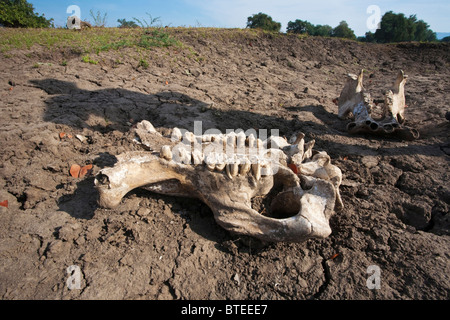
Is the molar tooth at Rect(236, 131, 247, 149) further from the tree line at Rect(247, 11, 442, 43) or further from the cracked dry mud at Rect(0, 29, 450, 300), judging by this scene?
the tree line at Rect(247, 11, 442, 43)

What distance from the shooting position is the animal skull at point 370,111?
12.9ft

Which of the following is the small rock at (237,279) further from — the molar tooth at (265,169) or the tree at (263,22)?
the tree at (263,22)

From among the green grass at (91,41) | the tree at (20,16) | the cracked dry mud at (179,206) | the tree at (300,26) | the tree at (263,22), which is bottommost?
the cracked dry mud at (179,206)

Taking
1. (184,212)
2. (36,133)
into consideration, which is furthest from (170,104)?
(184,212)

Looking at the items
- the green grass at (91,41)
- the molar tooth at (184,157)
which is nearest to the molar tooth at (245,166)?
the molar tooth at (184,157)

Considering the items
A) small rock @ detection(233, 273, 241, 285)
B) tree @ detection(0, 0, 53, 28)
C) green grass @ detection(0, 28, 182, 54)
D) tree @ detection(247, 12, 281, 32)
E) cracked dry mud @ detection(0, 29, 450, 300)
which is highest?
tree @ detection(247, 12, 281, 32)

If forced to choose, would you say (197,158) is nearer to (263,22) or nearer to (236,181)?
(236,181)

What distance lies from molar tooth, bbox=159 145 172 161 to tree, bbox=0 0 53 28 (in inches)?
596

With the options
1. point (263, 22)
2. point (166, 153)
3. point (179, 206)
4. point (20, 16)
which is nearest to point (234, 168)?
point (166, 153)

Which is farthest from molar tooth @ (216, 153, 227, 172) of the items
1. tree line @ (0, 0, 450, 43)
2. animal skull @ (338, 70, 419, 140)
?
tree line @ (0, 0, 450, 43)

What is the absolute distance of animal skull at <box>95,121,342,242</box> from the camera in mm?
2172

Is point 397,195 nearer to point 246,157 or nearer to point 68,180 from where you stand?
point 246,157

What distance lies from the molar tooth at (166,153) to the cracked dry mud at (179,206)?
53 cm

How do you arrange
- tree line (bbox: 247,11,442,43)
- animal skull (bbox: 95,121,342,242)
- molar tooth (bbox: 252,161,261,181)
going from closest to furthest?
animal skull (bbox: 95,121,342,242)
molar tooth (bbox: 252,161,261,181)
tree line (bbox: 247,11,442,43)
